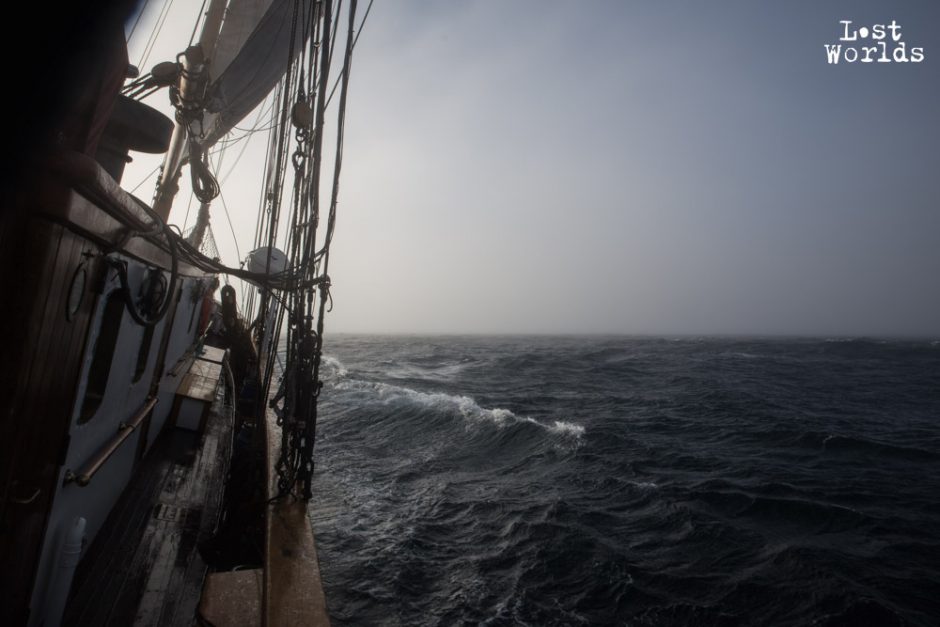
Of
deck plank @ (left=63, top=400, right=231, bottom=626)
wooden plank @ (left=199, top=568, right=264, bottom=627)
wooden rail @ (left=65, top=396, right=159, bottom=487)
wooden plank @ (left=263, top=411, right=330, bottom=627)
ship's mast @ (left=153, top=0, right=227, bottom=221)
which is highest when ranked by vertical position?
ship's mast @ (left=153, top=0, right=227, bottom=221)

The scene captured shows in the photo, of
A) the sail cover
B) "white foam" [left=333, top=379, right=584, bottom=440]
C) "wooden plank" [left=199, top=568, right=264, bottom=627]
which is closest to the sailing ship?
"wooden plank" [left=199, top=568, right=264, bottom=627]

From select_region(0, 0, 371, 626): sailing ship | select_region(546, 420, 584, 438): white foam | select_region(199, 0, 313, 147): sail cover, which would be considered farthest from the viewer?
select_region(546, 420, 584, 438): white foam

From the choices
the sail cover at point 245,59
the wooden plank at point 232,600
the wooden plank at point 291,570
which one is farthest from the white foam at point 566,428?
the sail cover at point 245,59

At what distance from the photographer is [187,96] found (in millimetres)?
10422

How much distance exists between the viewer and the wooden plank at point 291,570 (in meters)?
2.74

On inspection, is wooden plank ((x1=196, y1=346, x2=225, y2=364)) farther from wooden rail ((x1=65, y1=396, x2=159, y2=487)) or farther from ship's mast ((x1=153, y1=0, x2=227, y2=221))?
wooden rail ((x1=65, y1=396, x2=159, y2=487))

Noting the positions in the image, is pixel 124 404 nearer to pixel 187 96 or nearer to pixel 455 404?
pixel 187 96

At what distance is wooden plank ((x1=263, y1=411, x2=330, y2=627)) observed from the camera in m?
2.74

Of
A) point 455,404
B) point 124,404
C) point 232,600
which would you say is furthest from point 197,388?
point 455,404

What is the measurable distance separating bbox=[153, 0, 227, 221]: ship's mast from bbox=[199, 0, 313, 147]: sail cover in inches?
36.9

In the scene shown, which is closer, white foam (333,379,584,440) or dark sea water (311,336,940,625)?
dark sea water (311,336,940,625)

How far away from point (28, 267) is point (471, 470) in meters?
11.6

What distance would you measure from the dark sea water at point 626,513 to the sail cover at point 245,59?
1272 cm

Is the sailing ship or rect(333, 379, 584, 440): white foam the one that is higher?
the sailing ship
